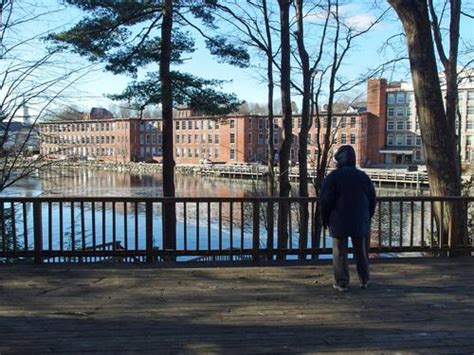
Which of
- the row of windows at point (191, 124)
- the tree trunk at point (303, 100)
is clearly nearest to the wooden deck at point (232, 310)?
the tree trunk at point (303, 100)

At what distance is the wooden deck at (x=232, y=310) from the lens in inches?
154

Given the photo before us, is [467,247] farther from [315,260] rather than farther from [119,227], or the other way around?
[119,227]

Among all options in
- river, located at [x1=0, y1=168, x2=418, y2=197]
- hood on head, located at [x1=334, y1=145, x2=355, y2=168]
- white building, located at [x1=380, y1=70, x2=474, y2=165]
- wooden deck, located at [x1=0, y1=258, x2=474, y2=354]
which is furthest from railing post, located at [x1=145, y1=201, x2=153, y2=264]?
white building, located at [x1=380, y1=70, x2=474, y2=165]

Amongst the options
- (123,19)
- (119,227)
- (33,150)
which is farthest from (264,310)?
(119,227)

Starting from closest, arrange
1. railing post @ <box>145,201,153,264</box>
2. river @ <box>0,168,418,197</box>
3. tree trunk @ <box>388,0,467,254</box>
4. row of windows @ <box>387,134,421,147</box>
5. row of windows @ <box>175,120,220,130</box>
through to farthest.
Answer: railing post @ <box>145,201,153,264</box>, tree trunk @ <box>388,0,467,254</box>, river @ <box>0,168,418,197</box>, row of windows @ <box>387,134,421,147</box>, row of windows @ <box>175,120,220,130</box>

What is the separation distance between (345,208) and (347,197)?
0.12 m

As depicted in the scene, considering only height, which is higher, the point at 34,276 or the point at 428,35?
the point at 428,35

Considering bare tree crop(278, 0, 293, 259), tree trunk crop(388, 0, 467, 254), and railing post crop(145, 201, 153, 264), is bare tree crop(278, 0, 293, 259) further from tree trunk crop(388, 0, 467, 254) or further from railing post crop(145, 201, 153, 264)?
railing post crop(145, 201, 153, 264)

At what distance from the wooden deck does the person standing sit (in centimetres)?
35

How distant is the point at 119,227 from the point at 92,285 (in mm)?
22655

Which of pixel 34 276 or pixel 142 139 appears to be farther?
pixel 142 139

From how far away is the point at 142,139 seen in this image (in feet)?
324

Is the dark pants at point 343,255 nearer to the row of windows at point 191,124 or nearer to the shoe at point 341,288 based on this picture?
the shoe at point 341,288

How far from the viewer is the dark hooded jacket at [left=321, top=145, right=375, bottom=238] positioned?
537 centimetres
